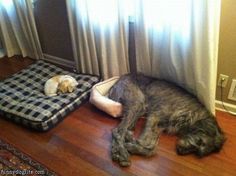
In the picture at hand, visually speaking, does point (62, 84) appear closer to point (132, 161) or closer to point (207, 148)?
point (132, 161)

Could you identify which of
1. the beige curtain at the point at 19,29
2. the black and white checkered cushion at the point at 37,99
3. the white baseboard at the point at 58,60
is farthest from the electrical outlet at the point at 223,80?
the beige curtain at the point at 19,29

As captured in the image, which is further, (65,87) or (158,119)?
(65,87)

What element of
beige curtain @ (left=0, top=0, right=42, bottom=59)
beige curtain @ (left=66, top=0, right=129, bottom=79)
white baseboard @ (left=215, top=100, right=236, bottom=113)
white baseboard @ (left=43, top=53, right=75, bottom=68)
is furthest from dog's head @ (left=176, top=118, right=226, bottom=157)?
beige curtain @ (left=0, top=0, right=42, bottom=59)

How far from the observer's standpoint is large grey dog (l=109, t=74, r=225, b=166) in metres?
1.76

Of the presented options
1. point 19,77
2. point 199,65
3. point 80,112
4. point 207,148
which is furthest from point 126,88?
point 19,77

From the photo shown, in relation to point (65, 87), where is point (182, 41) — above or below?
above

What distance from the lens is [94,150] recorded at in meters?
1.87

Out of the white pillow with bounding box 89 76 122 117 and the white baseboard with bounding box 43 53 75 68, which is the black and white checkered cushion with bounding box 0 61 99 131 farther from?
the white baseboard with bounding box 43 53 75 68

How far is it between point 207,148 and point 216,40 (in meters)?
0.78

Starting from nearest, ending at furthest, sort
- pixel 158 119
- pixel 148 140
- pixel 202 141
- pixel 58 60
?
pixel 202 141
pixel 148 140
pixel 158 119
pixel 58 60

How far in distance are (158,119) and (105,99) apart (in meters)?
0.51

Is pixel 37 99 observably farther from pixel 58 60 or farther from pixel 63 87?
pixel 58 60

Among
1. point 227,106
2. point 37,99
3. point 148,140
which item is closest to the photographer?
point 148,140

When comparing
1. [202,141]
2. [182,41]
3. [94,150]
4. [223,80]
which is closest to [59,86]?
[94,150]
